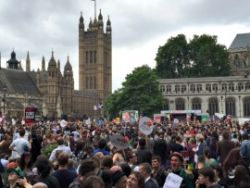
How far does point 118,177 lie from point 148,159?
313 centimetres

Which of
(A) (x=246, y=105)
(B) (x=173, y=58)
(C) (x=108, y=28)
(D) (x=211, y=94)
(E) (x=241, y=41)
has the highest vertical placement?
(C) (x=108, y=28)

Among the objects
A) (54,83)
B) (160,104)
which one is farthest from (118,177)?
(54,83)

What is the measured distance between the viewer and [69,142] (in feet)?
57.9

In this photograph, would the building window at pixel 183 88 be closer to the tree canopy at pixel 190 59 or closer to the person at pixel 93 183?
the tree canopy at pixel 190 59

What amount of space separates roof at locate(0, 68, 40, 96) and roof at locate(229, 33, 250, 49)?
45.9 meters

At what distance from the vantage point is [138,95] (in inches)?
2790

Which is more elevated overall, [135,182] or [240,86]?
[240,86]

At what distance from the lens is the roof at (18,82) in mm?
89875

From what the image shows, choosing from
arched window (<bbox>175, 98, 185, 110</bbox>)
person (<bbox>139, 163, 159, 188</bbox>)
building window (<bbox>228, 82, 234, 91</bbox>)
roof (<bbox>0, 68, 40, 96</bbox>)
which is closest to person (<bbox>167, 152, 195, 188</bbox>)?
person (<bbox>139, 163, 159, 188</bbox>)

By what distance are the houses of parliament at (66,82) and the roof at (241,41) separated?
34.6 metres

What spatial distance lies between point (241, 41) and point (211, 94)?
32591 millimetres

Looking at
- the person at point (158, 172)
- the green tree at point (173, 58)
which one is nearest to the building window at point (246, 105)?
the green tree at point (173, 58)

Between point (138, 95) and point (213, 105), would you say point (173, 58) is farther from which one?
point (138, 95)

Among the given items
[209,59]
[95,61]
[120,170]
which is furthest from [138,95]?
[120,170]
